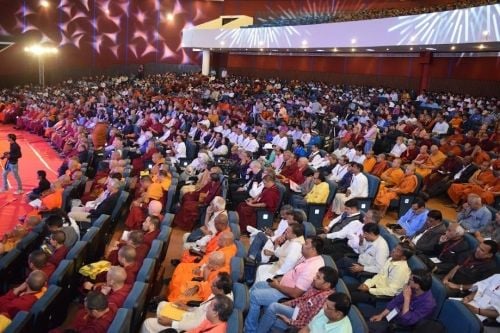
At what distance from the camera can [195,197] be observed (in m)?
6.72

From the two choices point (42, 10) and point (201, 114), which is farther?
point (42, 10)

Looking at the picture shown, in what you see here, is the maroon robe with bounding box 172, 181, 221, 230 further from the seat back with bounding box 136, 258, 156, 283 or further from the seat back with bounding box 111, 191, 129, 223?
the seat back with bounding box 136, 258, 156, 283

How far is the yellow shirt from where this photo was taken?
6.33m

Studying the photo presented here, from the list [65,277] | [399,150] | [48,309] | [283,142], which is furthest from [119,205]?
[399,150]

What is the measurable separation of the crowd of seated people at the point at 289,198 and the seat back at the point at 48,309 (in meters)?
0.34

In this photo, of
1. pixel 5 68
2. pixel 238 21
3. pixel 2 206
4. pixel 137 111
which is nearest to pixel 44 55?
pixel 5 68

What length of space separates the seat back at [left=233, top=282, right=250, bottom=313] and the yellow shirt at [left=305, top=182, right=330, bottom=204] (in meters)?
3.04

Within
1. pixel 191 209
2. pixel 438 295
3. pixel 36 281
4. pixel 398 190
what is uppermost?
pixel 438 295

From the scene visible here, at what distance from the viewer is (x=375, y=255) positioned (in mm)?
4289

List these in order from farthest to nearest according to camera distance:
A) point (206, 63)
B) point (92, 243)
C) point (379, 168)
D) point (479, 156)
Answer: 1. point (206, 63)
2. point (479, 156)
3. point (379, 168)
4. point (92, 243)

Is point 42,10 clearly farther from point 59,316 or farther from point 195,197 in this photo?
point 59,316

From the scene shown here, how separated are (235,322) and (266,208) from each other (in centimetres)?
331

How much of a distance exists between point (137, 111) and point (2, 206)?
7.06 meters

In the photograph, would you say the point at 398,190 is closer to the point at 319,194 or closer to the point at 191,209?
the point at 319,194
